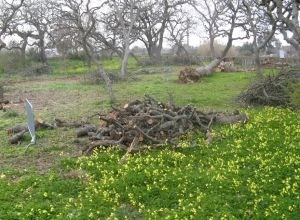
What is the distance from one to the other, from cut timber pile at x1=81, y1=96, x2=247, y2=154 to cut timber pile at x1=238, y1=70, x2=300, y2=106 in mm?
2359

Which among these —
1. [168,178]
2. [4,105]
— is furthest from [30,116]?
[4,105]

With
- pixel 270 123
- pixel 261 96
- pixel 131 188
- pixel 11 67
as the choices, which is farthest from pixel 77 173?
pixel 11 67

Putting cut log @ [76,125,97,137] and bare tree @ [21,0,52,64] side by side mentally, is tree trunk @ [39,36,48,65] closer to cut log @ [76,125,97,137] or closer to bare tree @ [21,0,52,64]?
bare tree @ [21,0,52,64]

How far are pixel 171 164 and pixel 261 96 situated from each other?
607 centimetres

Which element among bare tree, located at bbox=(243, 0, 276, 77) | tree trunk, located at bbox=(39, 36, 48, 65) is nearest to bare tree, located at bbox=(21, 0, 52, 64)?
tree trunk, located at bbox=(39, 36, 48, 65)

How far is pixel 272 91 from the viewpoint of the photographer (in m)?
12.5

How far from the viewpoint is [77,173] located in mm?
7059

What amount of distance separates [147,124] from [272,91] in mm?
5240

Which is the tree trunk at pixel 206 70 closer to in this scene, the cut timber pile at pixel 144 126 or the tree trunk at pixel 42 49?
the cut timber pile at pixel 144 126

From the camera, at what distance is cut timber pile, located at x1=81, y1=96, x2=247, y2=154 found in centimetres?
831

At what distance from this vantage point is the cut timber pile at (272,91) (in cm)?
1211

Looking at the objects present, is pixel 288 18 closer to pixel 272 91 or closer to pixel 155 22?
pixel 272 91

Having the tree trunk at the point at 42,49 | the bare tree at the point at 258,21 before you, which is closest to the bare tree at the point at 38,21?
the tree trunk at the point at 42,49

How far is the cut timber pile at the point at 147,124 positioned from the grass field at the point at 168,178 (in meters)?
0.29
